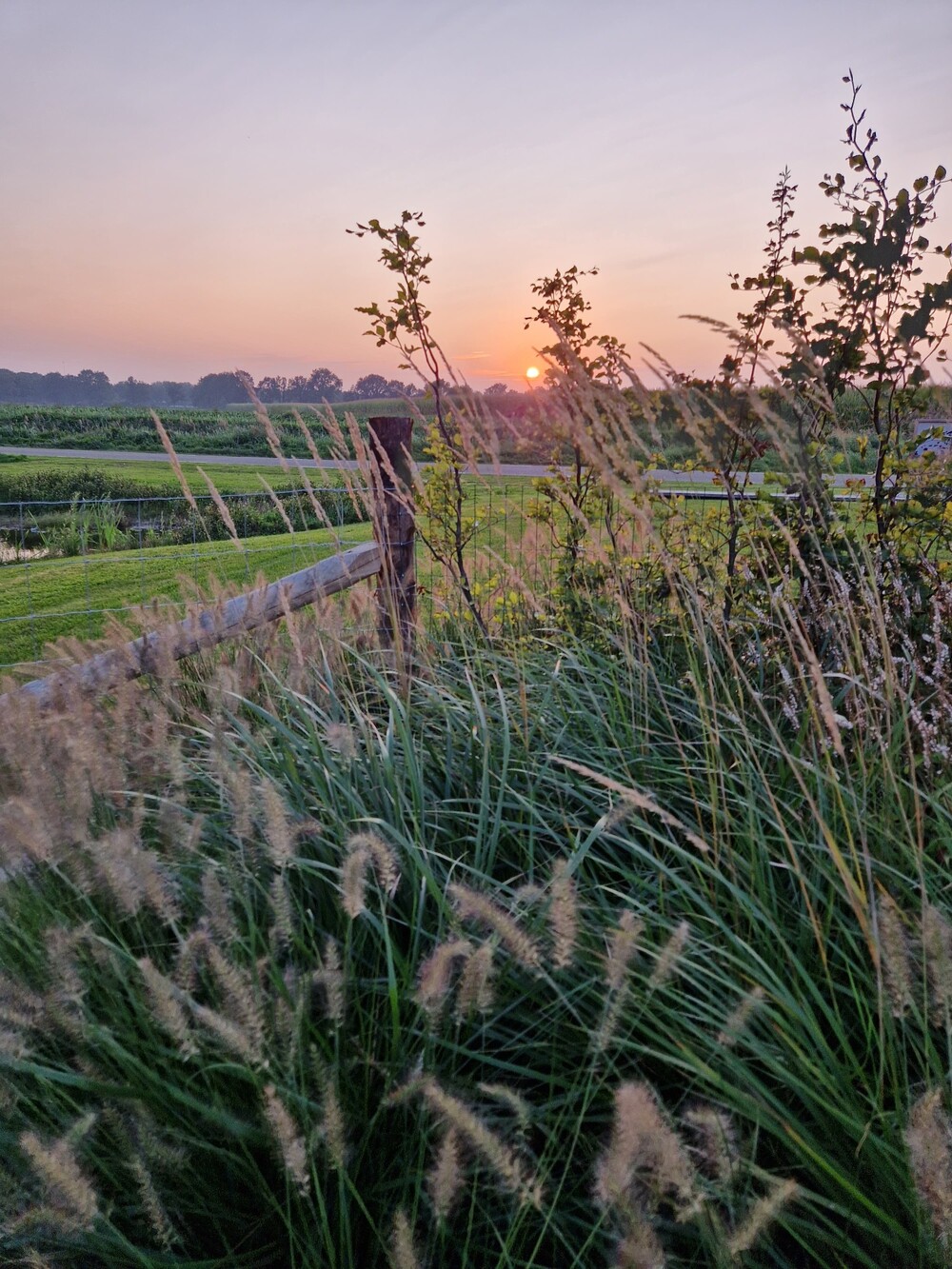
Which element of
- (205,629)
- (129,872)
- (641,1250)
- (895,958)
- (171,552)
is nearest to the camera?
(641,1250)

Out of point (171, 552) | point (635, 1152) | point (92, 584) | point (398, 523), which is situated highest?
point (398, 523)

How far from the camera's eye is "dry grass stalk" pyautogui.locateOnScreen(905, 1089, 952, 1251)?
1119mm

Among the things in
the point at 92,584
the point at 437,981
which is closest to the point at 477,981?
the point at 437,981

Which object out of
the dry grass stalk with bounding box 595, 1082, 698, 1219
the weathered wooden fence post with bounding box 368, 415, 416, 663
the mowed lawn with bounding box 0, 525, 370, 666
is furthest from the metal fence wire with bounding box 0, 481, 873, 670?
the dry grass stalk with bounding box 595, 1082, 698, 1219

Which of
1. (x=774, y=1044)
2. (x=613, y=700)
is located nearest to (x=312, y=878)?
(x=774, y=1044)

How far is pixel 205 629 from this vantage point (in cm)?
348

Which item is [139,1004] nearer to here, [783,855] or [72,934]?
[72,934]

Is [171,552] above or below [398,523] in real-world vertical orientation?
below

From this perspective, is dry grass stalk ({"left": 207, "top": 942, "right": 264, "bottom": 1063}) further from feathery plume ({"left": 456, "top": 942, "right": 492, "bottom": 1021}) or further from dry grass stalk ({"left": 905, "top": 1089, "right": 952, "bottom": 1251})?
dry grass stalk ({"left": 905, "top": 1089, "right": 952, "bottom": 1251})

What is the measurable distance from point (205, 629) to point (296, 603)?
2.02 feet

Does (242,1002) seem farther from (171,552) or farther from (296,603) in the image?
(171,552)

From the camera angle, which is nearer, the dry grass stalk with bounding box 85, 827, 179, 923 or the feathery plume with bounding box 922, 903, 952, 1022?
the feathery plume with bounding box 922, 903, 952, 1022

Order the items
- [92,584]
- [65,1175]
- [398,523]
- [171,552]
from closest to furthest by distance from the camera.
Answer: [65,1175] → [398,523] → [92,584] → [171,552]

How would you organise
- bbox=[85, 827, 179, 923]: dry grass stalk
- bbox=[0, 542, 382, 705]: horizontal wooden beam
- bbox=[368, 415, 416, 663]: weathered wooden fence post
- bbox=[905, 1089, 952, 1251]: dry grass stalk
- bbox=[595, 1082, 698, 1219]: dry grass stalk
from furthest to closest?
1. bbox=[368, 415, 416, 663]: weathered wooden fence post
2. bbox=[0, 542, 382, 705]: horizontal wooden beam
3. bbox=[85, 827, 179, 923]: dry grass stalk
4. bbox=[905, 1089, 952, 1251]: dry grass stalk
5. bbox=[595, 1082, 698, 1219]: dry grass stalk
